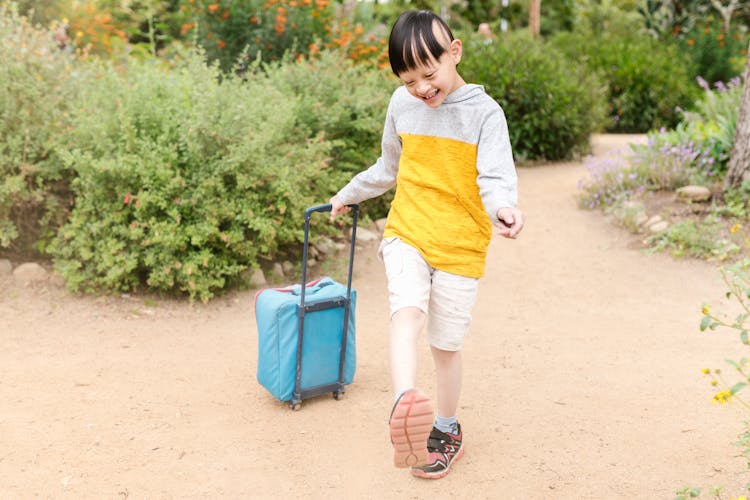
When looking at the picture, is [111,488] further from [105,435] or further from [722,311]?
[722,311]

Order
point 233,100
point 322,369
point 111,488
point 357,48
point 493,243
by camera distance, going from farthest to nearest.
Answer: point 357,48 → point 493,243 → point 233,100 → point 322,369 → point 111,488

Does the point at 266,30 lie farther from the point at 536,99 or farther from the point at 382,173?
the point at 382,173

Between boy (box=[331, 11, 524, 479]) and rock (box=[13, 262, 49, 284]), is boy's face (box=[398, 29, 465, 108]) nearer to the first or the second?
boy (box=[331, 11, 524, 479])

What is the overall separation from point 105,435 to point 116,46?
6.98m

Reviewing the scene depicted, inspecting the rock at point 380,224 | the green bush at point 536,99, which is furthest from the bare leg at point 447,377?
the green bush at point 536,99

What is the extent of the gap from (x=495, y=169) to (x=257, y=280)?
10.0 feet

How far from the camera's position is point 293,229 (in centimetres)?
A: 544

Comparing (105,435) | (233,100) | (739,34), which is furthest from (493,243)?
(739,34)

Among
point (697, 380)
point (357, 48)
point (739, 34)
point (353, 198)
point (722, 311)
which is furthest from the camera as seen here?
point (739, 34)

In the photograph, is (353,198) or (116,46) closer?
(353,198)

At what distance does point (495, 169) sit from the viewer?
8.88 feet

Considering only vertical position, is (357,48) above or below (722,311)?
above

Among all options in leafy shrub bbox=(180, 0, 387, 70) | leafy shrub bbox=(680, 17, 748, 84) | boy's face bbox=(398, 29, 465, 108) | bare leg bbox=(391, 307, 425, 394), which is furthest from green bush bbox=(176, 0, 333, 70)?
leafy shrub bbox=(680, 17, 748, 84)

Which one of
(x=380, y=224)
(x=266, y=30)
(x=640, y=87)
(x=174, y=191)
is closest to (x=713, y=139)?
(x=380, y=224)
